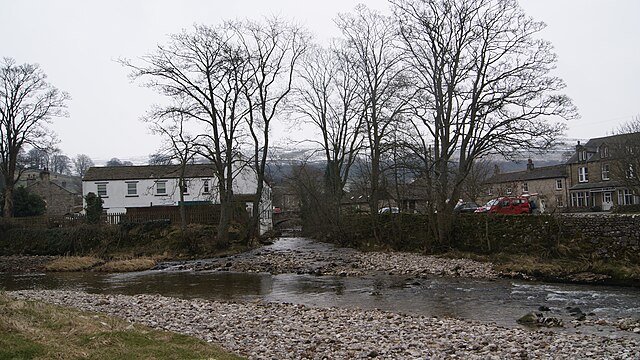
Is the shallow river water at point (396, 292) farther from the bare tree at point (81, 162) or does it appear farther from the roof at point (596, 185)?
the bare tree at point (81, 162)

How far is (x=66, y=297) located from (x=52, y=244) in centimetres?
2475

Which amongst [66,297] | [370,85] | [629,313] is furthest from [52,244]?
[629,313]

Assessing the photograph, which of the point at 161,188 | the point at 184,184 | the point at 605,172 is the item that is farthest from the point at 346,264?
the point at 605,172

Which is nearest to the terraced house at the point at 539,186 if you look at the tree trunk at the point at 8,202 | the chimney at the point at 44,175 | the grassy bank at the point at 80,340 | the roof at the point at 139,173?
the roof at the point at 139,173

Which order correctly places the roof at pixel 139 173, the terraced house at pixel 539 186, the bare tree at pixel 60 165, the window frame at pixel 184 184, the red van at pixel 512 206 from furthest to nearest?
the bare tree at pixel 60 165
the terraced house at pixel 539 186
the roof at pixel 139 173
the red van at pixel 512 206
the window frame at pixel 184 184

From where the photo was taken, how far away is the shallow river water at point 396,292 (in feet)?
51.2

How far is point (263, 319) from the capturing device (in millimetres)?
13719

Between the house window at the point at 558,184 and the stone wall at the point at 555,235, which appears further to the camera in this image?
the house window at the point at 558,184

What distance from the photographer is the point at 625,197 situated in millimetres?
50844

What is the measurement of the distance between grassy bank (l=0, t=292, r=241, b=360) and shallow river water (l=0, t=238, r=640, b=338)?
7709 mm

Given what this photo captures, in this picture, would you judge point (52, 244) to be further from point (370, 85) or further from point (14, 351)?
point (14, 351)

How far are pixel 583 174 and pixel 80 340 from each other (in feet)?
194

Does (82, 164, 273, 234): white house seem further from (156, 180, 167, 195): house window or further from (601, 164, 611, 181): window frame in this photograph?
(601, 164, 611, 181): window frame

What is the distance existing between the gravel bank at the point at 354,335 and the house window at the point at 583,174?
5059 centimetres
